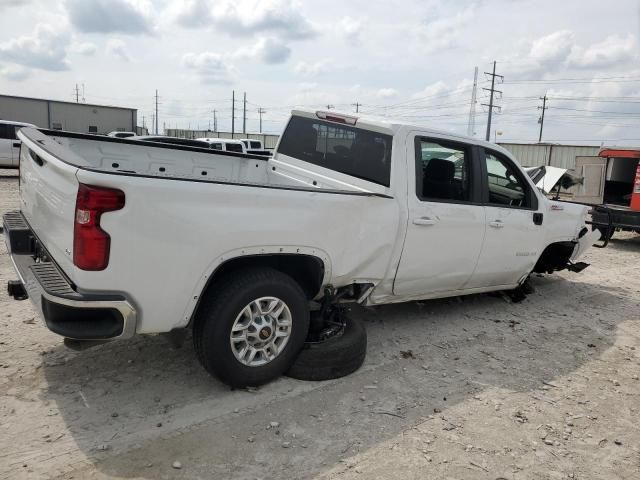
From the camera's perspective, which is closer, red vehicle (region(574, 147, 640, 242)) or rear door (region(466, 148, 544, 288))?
rear door (region(466, 148, 544, 288))

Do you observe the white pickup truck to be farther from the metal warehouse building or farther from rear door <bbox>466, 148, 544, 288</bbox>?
the metal warehouse building

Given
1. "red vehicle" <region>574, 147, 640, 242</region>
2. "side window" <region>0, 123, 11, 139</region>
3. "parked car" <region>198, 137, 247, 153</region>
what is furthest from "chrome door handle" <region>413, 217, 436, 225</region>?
"side window" <region>0, 123, 11, 139</region>

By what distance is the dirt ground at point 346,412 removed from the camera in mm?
2877

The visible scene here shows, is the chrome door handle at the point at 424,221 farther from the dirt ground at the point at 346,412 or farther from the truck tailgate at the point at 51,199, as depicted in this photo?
the truck tailgate at the point at 51,199

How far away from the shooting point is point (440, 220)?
14.6 feet

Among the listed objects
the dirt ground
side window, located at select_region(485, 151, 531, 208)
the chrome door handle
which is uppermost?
side window, located at select_region(485, 151, 531, 208)

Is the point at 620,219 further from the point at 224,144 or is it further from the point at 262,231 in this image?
the point at 224,144

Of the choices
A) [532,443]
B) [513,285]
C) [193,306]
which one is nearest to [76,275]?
[193,306]

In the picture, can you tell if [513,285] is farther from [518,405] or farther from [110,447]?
[110,447]

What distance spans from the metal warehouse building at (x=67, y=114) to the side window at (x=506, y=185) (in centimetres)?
4609

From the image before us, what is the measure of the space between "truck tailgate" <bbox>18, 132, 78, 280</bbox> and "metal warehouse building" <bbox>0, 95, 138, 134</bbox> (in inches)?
1802

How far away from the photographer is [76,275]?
285cm

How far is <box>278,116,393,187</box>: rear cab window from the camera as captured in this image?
4.30 m

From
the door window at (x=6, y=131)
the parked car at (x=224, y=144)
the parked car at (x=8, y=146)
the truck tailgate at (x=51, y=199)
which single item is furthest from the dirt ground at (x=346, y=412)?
the door window at (x=6, y=131)
